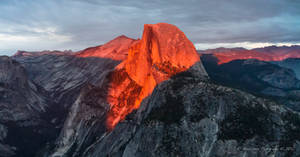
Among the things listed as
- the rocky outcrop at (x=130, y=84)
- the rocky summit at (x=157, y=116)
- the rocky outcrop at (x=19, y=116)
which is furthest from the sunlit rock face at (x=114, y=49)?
the rocky outcrop at (x=130, y=84)

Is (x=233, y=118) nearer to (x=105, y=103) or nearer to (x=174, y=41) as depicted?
(x=174, y=41)

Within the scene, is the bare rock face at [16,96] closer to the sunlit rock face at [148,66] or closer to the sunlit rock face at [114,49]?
the sunlit rock face at [114,49]

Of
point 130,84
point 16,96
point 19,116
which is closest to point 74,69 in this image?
point 16,96

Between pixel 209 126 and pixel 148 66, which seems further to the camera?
pixel 148 66

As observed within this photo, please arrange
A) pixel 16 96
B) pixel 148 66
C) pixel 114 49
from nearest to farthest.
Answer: pixel 148 66 → pixel 16 96 → pixel 114 49

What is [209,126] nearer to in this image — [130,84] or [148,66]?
[148,66]

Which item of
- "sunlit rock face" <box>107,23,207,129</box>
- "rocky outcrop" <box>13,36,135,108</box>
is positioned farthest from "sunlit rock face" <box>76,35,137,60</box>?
"sunlit rock face" <box>107,23,207,129</box>

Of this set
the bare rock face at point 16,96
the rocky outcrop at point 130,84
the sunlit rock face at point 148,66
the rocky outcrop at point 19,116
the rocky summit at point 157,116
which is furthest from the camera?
the bare rock face at point 16,96
